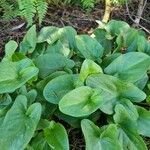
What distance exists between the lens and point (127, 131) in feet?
5.69

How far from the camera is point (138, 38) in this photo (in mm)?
2092

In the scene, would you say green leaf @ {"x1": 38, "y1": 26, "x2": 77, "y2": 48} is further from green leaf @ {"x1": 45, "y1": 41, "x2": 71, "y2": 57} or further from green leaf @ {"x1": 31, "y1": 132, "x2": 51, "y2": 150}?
green leaf @ {"x1": 31, "y1": 132, "x2": 51, "y2": 150}

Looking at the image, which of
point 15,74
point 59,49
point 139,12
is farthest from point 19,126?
point 139,12

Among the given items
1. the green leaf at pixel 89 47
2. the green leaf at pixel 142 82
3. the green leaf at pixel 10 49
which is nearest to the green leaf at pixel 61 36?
the green leaf at pixel 89 47

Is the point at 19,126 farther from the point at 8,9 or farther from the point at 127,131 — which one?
the point at 8,9

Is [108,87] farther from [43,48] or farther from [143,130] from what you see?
[43,48]

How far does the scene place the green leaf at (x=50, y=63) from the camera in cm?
195

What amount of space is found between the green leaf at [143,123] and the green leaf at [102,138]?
17 centimetres

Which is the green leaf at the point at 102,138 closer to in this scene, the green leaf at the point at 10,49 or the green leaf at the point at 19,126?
the green leaf at the point at 19,126

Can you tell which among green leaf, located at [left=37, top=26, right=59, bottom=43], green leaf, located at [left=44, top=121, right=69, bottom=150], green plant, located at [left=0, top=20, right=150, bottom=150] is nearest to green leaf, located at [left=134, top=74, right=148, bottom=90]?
green plant, located at [left=0, top=20, right=150, bottom=150]

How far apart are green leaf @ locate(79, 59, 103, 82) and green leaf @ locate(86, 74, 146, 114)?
3 centimetres

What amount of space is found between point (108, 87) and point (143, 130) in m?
0.25

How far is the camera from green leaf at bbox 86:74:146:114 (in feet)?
5.81

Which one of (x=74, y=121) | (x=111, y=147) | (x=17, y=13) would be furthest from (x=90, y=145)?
(x=17, y=13)
